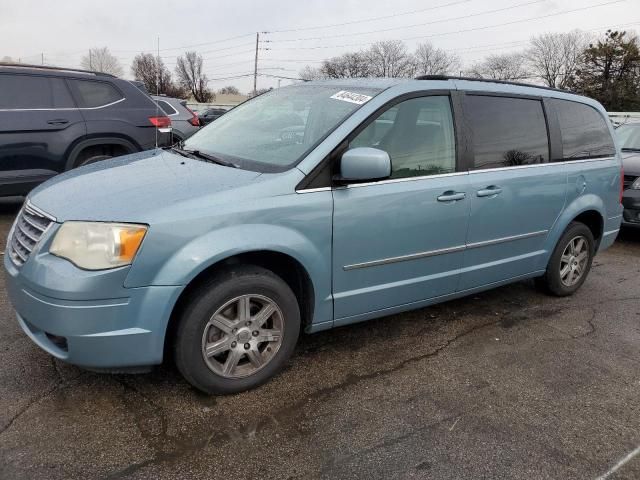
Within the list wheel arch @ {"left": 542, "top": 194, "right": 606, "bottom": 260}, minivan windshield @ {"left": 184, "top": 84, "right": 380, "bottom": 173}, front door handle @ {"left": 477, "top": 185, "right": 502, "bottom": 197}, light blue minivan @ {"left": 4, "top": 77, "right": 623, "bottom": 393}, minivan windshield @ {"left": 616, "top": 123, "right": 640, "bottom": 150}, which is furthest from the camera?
minivan windshield @ {"left": 616, "top": 123, "right": 640, "bottom": 150}

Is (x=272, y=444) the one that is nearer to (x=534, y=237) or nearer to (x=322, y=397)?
(x=322, y=397)

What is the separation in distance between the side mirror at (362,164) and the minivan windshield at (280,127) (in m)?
0.24

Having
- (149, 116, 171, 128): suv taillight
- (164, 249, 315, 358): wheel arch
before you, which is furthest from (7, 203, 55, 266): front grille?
(149, 116, 171, 128): suv taillight

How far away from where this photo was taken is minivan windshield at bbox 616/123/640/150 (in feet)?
26.6

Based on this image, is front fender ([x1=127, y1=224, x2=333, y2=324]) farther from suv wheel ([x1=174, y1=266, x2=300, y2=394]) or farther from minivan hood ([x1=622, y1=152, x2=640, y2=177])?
minivan hood ([x1=622, y1=152, x2=640, y2=177])

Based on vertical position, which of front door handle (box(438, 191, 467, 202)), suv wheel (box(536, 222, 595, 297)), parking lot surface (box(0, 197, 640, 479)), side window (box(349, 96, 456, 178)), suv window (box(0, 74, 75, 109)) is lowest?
parking lot surface (box(0, 197, 640, 479))

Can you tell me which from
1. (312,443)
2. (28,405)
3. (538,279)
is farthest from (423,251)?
(28,405)

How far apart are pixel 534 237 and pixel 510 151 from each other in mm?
723

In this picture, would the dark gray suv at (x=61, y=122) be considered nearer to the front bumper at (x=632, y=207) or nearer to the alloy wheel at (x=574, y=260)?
the alloy wheel at (x=574, y=260)

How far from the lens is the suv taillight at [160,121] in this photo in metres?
7.01

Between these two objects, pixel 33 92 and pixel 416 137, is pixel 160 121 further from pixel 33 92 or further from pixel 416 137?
pixel 416 137

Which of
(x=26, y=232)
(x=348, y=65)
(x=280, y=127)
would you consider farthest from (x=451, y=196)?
(x=348, y=65)

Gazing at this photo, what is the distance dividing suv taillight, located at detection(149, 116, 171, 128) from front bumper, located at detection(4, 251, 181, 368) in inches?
186

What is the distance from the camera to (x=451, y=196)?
348cm
